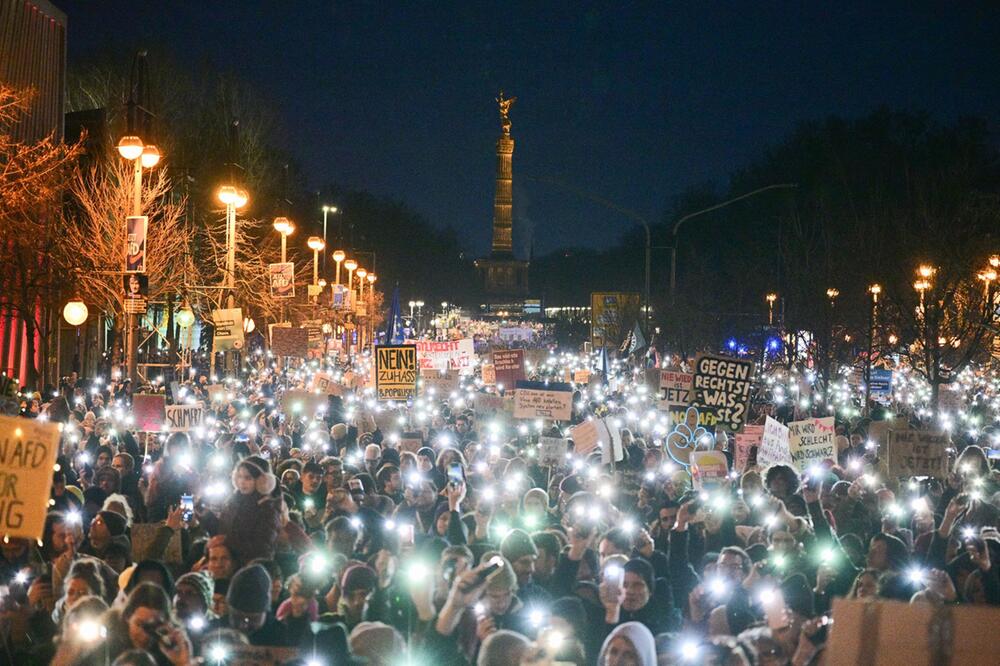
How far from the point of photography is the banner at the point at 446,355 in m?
29.5

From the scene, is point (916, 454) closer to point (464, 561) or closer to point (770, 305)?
point (464, 561)

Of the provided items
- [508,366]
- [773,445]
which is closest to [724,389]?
[773,445]

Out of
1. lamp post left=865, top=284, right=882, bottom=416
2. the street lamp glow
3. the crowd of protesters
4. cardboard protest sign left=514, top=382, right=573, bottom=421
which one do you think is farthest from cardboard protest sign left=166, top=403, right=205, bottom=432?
lamp post left=865, top=284, right=882, bottom=416

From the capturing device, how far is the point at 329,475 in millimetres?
11305

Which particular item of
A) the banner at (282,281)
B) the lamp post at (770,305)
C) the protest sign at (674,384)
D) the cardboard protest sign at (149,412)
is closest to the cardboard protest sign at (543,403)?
the protest sign at (674,384)

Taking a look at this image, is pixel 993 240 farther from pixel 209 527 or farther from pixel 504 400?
pixel 209 527

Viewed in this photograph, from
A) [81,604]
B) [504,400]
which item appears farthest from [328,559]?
[504,400]

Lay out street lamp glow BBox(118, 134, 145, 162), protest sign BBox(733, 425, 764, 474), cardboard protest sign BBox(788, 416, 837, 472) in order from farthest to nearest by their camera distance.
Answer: street lamp glow BBox(118, 134, 145, 162), protest sign BBox(733, 425, 764, 474), cardboard protest sign BBox(788, 416, 837, 472)

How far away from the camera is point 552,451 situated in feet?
48.5

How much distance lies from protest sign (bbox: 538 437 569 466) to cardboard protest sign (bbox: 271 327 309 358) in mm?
10883

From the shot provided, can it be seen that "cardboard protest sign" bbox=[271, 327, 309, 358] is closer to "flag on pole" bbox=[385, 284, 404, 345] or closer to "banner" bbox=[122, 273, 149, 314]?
"banner" bbox=[122, 273, 149, 314]

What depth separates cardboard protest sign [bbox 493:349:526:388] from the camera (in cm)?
2331

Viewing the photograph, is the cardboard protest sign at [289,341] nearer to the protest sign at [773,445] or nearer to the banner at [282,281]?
the banner at [282,281]

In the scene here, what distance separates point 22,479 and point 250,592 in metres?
1.28
